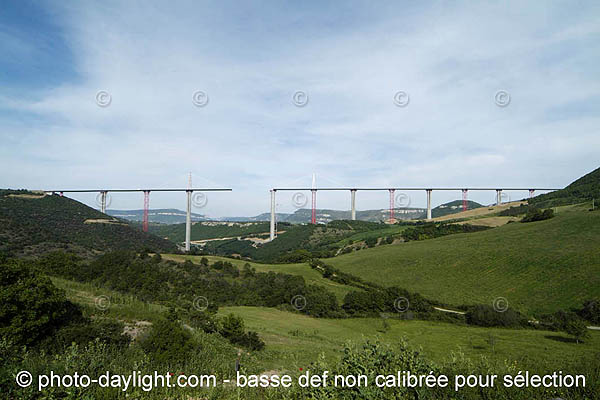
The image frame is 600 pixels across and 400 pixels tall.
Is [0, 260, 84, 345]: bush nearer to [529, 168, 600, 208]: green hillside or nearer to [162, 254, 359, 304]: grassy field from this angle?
[162, 254, 359, 304]: grassy field

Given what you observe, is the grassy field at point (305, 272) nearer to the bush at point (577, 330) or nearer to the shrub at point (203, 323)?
the bush at point (577, 330)

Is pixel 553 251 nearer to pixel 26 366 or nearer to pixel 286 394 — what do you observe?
pixel 286 394

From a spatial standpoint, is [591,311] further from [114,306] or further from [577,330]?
[114,306]

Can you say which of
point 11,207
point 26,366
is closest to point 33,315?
point 26,366

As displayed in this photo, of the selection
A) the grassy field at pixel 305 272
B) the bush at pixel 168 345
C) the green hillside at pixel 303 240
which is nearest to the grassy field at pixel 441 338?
the bush at pixel 168 345

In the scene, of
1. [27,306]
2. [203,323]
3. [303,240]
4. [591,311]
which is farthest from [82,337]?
[303,240]

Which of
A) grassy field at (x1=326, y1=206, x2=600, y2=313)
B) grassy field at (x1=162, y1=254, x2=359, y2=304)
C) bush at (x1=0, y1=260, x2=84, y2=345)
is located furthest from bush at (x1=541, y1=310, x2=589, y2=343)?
bush at (x1=0, y1=260, x2=84, y2=345)
